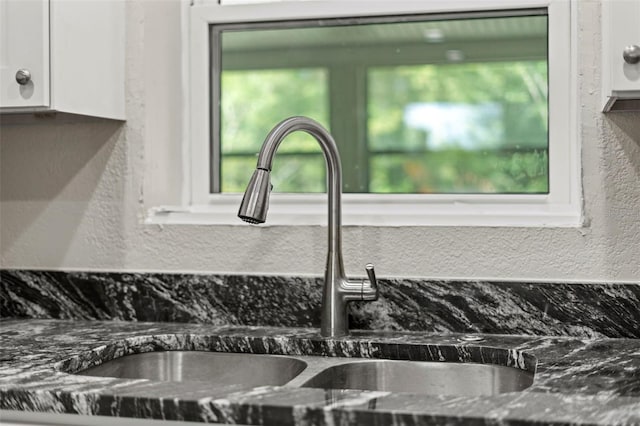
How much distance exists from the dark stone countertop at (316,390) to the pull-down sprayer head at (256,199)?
0.30 meters

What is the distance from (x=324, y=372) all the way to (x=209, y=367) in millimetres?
298

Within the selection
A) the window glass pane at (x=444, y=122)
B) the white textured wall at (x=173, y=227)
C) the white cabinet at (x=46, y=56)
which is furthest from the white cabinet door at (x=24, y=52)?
the window glass pane at (x=444, y=122)

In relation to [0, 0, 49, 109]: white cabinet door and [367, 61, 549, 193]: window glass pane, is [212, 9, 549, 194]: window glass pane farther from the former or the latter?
[0, 0, 49, 109]: white cabinet door

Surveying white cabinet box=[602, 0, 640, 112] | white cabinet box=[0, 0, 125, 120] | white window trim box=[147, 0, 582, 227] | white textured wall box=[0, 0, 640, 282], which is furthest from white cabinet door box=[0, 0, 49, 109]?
white cabinet box=[602, 0, 640, 112]

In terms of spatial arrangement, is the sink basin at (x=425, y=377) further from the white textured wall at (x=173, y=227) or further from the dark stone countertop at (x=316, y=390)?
the white textured wall at (x=173, y=227)

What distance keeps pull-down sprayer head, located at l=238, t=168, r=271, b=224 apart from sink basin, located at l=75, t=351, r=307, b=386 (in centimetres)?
31

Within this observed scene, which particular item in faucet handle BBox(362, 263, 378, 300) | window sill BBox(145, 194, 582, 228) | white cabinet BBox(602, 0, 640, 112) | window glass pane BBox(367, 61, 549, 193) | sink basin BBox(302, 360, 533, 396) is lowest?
sink basin BBox(302, 360, 533, 396)

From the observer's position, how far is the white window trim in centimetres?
172

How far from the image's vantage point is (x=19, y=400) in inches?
48.0

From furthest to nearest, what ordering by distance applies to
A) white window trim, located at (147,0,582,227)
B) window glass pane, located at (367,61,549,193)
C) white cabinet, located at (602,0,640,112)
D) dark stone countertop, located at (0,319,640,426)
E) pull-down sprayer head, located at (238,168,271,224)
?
1. window glass pane, located at (367,61,549,193)
2. white window trim, located at (147,0,582,227)
3. pull-down sprayer head, located at (238,168,271,224)
4. white cabinet, located at (602,0,640,112)
5. dark stone countertop, located at (0,319,640,426)

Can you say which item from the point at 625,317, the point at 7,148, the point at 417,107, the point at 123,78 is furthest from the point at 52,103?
the point at 417,107

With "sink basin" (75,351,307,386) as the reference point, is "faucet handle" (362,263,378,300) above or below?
above

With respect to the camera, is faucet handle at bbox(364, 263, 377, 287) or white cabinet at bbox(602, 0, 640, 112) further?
faucet handle at bbox(364, 263, 377, 287)

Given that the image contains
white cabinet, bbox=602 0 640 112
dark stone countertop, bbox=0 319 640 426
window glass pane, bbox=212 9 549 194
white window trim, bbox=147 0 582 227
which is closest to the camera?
dark stone countertop, bbox=0 319 640 426
